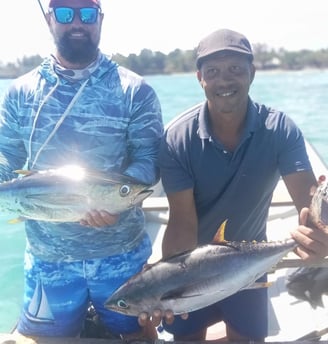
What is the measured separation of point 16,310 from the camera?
6.47m

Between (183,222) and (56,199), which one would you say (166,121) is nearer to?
(183,222)

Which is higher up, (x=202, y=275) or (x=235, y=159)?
(x=235, y=159)

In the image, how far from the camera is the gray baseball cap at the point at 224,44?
2.71 m

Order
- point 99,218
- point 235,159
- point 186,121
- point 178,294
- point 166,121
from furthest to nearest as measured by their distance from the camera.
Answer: point 166,121 → point 186,121 → point 235,159 → point 99,218 → point 178,294

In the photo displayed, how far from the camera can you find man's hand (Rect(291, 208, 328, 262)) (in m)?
2.38

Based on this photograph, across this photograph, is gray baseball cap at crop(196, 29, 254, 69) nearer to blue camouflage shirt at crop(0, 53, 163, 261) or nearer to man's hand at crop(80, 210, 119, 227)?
blue camouflage shirt at crop(0, 53, 163, 261)

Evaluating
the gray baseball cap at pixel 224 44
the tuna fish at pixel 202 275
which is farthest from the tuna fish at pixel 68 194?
the gray baseball cap at pixel 224 44

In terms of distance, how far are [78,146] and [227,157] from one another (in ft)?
2.59

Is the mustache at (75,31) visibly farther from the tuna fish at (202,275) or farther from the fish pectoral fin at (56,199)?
the tuna fish at (202,275)

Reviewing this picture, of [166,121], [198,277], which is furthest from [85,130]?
[166,121]

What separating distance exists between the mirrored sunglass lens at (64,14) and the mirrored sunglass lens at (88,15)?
5 cm

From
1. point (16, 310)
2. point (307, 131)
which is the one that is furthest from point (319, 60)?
point (16, 310)

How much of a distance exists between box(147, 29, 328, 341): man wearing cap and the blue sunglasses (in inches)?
23.3

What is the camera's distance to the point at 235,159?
2824 mm
